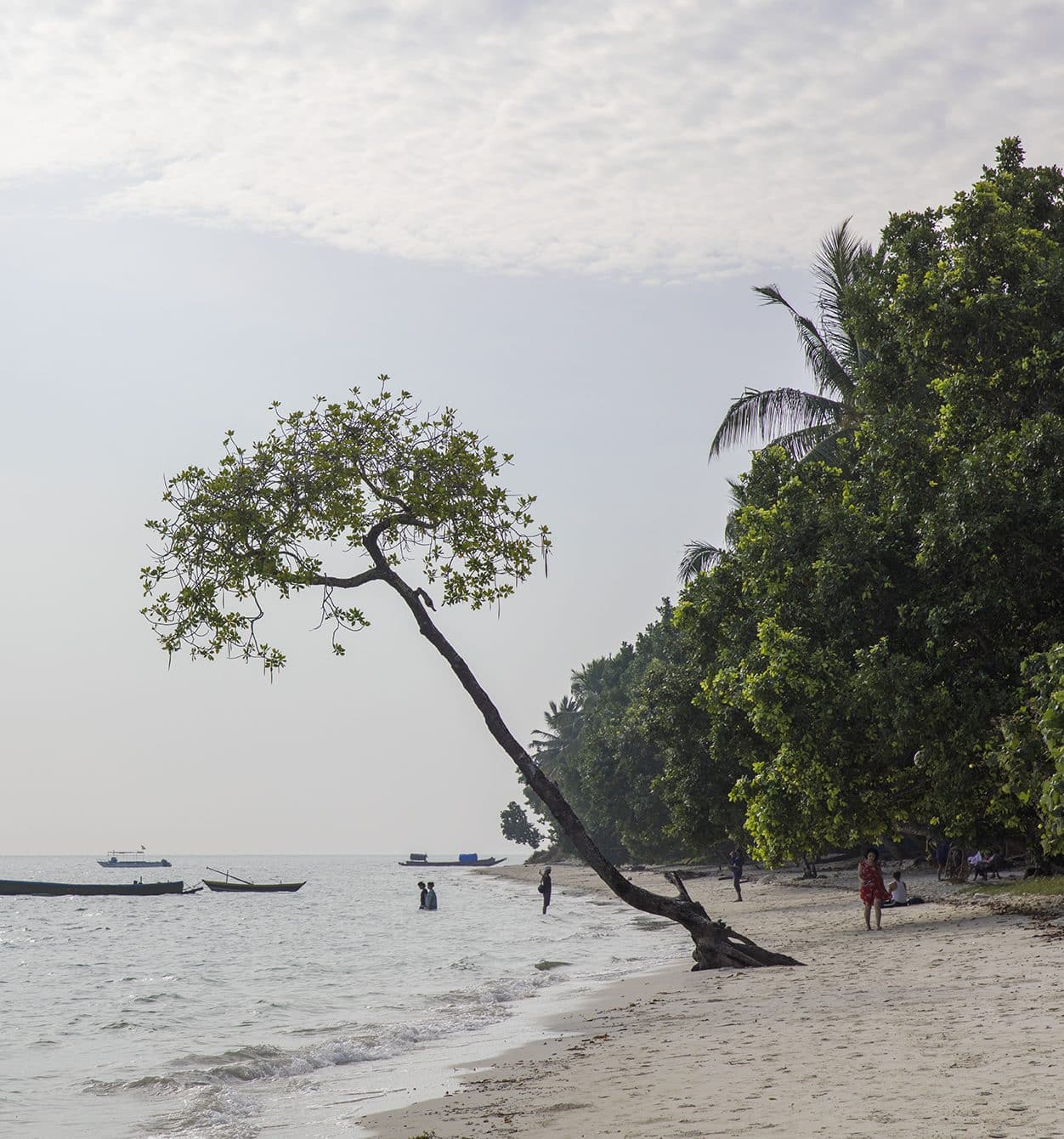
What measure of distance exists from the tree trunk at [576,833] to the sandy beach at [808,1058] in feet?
1.54

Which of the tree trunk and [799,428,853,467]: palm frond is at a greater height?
[799,428,853,467]: palm frond

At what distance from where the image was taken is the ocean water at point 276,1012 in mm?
13188

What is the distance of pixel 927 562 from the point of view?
1870 cm

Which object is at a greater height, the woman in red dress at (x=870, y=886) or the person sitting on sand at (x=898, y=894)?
the woman in red dress at (x=870, y=886)

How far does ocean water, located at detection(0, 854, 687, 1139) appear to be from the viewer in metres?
13.2

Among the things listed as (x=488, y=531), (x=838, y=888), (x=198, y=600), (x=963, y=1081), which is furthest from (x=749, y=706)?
(x=838, y=888)

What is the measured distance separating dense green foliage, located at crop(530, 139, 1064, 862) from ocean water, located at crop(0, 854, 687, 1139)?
6.40 meters

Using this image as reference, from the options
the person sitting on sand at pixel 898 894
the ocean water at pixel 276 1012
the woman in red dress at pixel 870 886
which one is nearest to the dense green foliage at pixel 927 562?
the woman in red dress at pixel 870 886

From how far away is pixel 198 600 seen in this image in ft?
54.9

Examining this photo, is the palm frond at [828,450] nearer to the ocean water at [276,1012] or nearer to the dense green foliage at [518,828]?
the ocean water at [276,1012]

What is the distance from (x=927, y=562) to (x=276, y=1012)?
51.3ft

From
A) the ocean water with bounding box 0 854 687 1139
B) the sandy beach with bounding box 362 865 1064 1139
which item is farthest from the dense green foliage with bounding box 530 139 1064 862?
the ocean water with bounding box 0 854 687 1139

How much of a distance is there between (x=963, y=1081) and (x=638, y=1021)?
270 inches

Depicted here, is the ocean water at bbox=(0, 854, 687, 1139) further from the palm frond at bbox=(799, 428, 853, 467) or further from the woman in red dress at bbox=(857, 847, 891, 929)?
the palm frond at bbox=(799, 428, 853, 467)
